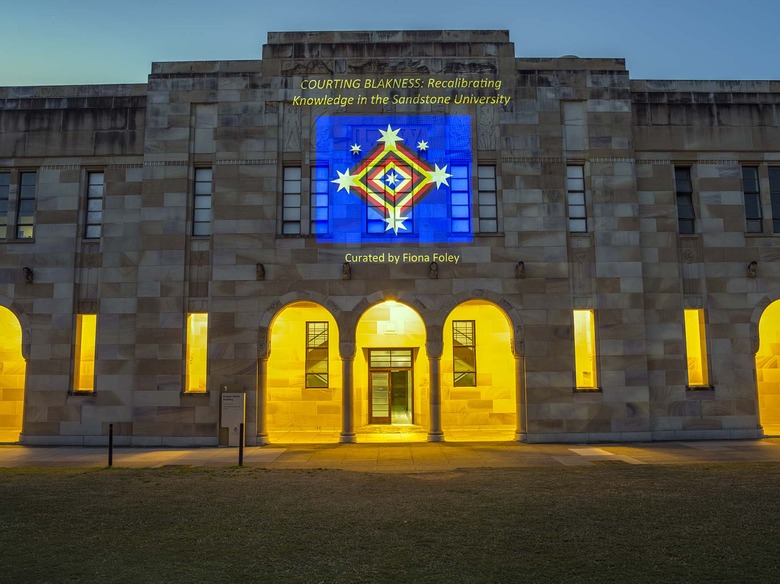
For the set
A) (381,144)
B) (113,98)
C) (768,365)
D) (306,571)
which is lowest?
(306,571)

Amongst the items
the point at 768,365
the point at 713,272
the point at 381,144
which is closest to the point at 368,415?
the point at 381,144

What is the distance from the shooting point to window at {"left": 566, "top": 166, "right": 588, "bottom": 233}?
21.8 metres

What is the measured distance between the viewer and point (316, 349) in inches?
1003

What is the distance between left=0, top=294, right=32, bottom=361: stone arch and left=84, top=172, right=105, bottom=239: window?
3335 mm

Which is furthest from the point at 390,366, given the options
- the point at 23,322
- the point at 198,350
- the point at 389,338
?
the point at 23,322

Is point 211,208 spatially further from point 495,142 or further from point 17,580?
point 17,580

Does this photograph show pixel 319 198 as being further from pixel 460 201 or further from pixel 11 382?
pixel 11 382

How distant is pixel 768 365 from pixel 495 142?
13973 mm

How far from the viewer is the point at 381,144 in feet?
71.2

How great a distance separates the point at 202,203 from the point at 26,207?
646cm

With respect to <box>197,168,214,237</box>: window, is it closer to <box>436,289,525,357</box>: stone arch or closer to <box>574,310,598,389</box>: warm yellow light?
<box>436,289,525,357</box>: stone arch

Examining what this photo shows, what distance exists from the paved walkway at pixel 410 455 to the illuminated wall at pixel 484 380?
490cm

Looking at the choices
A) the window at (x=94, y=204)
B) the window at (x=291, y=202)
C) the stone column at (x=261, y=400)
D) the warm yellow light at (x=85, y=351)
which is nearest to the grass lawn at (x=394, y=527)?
the stone column at (x=261, y=400)

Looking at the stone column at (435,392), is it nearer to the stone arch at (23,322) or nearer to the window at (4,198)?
the stone arch at (23,322)
